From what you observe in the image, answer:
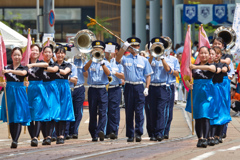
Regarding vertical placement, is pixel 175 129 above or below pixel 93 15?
below

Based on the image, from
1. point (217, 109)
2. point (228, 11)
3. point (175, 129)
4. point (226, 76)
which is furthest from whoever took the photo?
point (228, 11)

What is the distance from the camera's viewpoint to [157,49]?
546 inches

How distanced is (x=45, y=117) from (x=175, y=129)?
473 cm

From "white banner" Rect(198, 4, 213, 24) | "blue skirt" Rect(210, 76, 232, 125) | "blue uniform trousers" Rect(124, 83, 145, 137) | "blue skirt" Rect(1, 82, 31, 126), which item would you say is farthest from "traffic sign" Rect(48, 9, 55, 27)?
"white banner" Rect(198, 4, 213, 24)

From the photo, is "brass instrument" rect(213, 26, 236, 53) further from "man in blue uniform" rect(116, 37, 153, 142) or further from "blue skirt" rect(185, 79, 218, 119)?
"blue skirt" rect(185, 79, 218, 119)

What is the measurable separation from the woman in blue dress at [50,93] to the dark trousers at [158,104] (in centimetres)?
210

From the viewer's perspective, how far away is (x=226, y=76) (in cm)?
1320

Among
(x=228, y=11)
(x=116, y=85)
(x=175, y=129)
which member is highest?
(x=228, y=11)

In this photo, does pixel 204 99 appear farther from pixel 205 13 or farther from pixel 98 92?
pixel 205 13

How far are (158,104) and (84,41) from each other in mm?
2058

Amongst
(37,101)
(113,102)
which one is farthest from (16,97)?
(113,102)

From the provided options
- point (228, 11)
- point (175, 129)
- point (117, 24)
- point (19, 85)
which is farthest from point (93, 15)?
point (19, 85)

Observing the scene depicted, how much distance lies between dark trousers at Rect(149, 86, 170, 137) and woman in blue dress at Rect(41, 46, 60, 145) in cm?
210

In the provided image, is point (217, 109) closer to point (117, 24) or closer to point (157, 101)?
point (157, 101)
